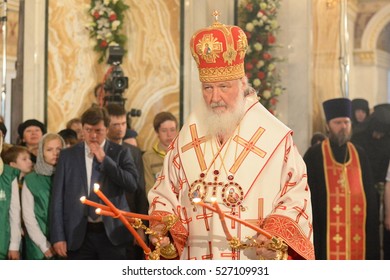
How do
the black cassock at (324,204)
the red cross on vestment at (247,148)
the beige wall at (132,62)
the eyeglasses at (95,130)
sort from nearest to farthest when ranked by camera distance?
1. the red cross on vestment at (247,148)
2. the eyeglasses at (95,130)
3. the black cassock at (324,204)
4. the beige wall at (132,62)

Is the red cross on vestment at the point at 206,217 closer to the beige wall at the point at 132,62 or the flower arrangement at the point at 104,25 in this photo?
the beige wall at the point at 132,62

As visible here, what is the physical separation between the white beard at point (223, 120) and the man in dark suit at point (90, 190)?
6.00ft

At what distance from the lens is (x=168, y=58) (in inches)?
468

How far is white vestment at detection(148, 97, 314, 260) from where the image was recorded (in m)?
7.56

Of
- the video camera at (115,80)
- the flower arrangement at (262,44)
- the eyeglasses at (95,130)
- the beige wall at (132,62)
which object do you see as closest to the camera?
the eyeglasses at (95,130)

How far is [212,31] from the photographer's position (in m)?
7.87

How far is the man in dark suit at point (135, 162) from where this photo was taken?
9.91m

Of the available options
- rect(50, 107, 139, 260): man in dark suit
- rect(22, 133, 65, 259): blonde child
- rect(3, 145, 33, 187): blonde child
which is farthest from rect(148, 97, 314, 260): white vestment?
rect(3, 145, 33, 187): blonde child

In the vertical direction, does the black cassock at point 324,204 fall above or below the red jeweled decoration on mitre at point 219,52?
below

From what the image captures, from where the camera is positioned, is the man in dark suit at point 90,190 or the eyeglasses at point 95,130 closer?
the man in dark suit at point 90,190

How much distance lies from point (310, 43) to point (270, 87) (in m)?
0.57

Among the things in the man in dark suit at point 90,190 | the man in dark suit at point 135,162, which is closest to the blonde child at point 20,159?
the man in dark suit at point 90,190
